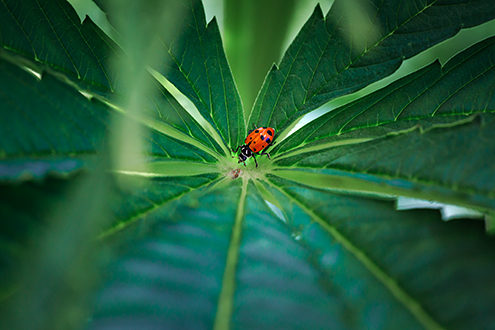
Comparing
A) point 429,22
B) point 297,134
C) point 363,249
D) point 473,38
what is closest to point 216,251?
point 363,249

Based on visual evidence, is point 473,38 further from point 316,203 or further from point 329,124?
point 316,203

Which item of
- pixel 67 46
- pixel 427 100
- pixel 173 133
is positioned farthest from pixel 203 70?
pixel 427 100

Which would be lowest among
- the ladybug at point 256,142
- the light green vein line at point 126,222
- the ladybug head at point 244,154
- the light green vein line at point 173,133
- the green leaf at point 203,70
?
the light green vein line at point 126,222

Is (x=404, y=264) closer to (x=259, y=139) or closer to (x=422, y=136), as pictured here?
(x=422, y=136)

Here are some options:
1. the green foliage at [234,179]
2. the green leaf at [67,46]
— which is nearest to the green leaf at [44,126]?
the green foliage at [234,179]

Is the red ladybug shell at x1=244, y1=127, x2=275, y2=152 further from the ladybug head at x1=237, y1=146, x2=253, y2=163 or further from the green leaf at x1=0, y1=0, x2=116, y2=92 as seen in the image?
the green leaf at x1=0, y1=0, x2=116, y2=92

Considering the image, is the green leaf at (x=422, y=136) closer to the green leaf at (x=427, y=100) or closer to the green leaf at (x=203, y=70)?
the green leaf at (x=427, y=100)
